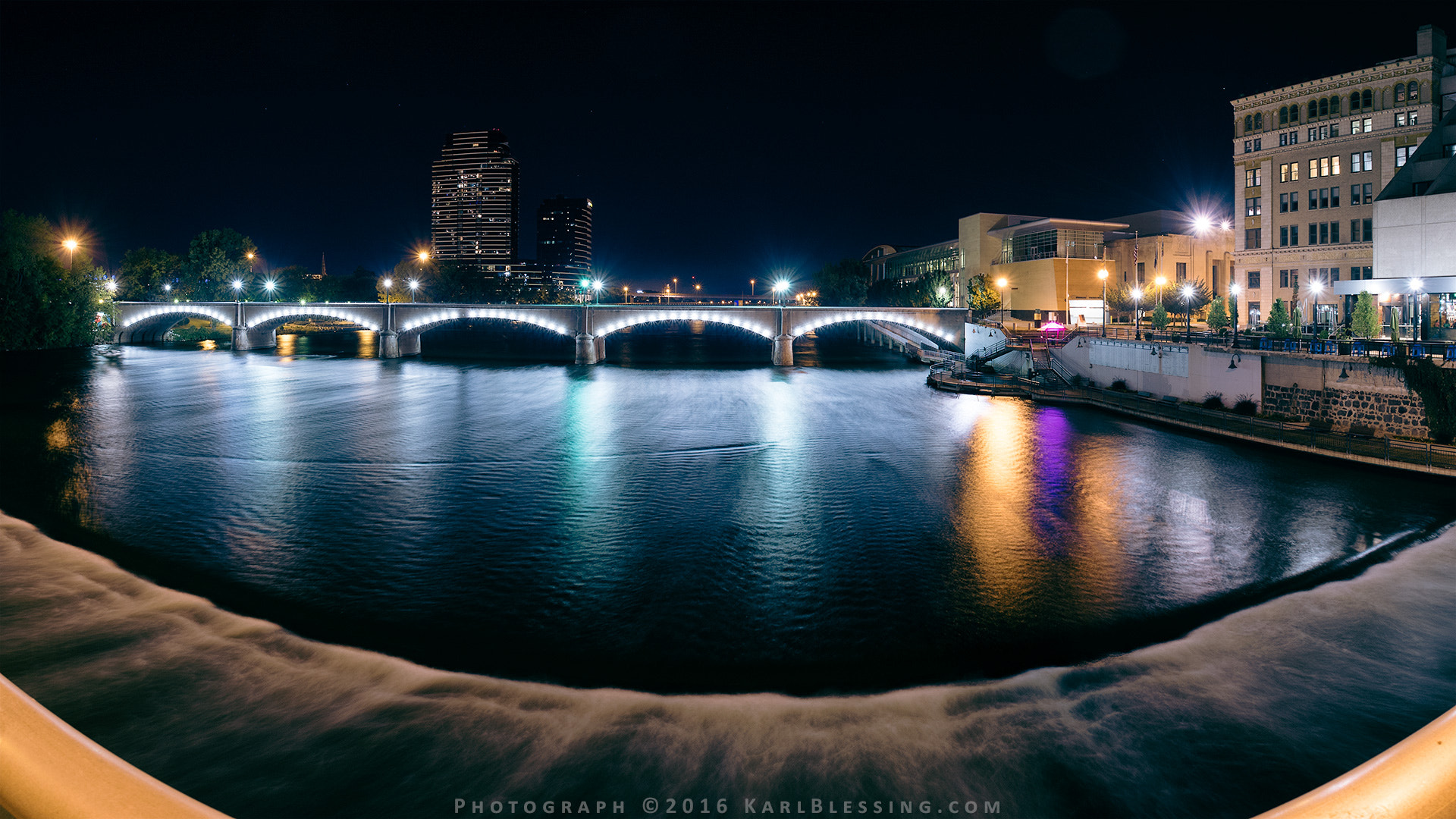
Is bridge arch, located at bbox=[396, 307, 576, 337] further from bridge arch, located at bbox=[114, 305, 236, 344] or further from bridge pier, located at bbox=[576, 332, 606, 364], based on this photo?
bridge arch, located at bbox=[114, 305, 236, 344]

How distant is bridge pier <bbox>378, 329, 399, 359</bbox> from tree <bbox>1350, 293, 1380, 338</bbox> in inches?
3599

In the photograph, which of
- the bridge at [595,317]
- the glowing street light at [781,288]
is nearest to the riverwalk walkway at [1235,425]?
the bridge at [595,317]

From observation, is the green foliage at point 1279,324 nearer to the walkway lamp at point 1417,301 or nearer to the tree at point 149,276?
the walkway lamp at point 1417,301

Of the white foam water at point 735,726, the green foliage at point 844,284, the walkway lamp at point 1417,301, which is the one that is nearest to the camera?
the white foam water at point 735,726

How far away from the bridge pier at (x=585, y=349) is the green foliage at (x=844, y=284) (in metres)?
61.7

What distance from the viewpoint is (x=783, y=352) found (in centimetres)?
8731

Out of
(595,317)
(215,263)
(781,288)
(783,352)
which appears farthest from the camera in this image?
(215,263)

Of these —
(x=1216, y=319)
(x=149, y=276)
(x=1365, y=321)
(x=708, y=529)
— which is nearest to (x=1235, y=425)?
(x=1365, y=321)

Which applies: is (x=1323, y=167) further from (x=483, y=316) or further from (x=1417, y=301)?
(x=483, y=316)

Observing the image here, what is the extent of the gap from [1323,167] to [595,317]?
227 ft

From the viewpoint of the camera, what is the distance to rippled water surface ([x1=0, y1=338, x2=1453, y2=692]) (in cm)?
1564

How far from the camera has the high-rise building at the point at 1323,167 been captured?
167 feet

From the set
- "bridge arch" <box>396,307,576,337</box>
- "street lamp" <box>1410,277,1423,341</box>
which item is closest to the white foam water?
"street lamp" <box>1410,277,1423,341</box>

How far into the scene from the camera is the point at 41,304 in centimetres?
7656
